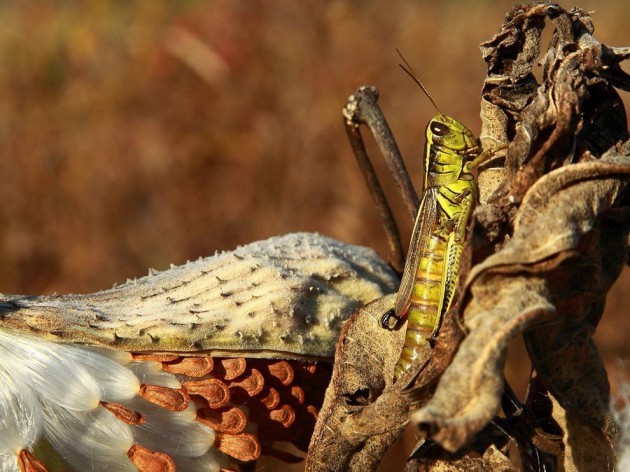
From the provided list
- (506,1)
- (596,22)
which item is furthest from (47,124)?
(596,22)

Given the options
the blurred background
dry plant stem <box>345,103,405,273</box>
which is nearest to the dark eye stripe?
dry plant stem <box>345,103,405,273</box>

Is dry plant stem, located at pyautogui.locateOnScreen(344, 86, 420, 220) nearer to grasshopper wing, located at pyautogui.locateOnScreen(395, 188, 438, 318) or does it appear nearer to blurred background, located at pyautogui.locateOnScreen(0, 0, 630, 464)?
grasshopper wing, located at pyautogui.locateOnScreen(395, 188, 438, 318)

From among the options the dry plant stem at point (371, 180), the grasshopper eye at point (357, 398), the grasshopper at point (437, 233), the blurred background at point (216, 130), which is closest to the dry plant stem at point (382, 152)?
the dry plant stem at point (371, 180)

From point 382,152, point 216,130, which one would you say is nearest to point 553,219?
point 382,152

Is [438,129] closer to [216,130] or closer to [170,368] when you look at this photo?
[170,368]

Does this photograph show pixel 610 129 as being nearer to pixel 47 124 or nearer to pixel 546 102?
pixel 546 102
